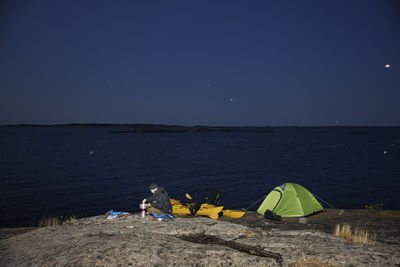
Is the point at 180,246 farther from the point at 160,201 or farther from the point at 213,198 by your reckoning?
the point at 213,198

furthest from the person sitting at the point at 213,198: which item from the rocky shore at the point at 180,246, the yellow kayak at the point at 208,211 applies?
the rocky shore at the point at 180,246

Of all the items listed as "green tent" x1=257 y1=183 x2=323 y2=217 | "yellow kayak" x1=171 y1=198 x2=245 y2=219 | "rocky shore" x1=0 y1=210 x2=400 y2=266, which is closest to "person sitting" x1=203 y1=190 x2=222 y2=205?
"yellow kayak" x1=171 y1=198 x2=245 y2=219

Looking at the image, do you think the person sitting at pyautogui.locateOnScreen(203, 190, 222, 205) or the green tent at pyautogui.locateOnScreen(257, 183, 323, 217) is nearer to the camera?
the person sitting at pyautogui.locateOnScreen(203, 190, 222, 205)

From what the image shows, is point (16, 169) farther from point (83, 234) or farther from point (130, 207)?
point (83, 234)

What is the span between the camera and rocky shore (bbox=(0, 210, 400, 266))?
641 cm

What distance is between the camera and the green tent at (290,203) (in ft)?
49.1

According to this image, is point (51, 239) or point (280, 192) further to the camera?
point (280, 192)

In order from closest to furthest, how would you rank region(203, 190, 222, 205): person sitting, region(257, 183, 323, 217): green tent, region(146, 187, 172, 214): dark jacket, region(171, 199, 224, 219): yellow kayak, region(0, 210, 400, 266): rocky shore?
region(0, 210, 400, 266): rocky shore < region(146, 187, 172, 214): dark jacket < region(171, 199, 224, 219): yellow kayak < region(203, 190, 222, 205): person sitting < region(257, 183, 323, 217): green tent

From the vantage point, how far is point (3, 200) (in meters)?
23.2

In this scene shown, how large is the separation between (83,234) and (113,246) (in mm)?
1879

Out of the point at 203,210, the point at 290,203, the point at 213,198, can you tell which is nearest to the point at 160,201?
the point at 203,210

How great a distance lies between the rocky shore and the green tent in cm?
491

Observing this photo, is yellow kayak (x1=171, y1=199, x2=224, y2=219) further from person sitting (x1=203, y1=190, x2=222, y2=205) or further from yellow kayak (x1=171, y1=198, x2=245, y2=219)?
person sitting (x1=203, y1=190, x2=222, y2=205)

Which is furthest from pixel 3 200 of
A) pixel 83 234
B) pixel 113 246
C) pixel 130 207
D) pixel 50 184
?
pixel 113 246
